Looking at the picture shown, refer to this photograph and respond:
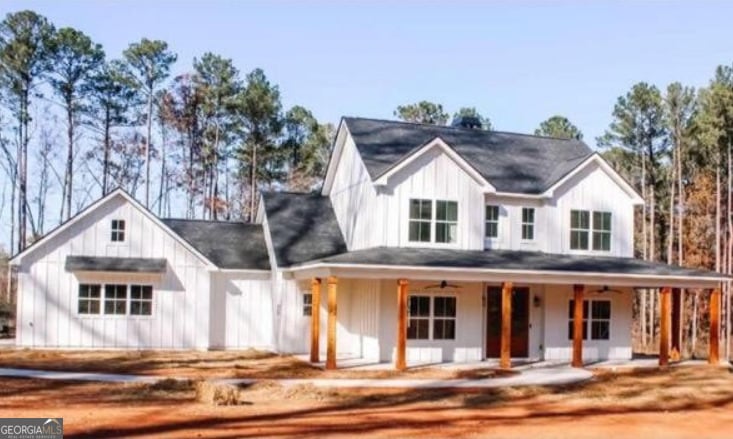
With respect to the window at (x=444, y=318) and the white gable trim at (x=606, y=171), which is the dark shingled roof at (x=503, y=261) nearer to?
the window at (x=444, y=318)

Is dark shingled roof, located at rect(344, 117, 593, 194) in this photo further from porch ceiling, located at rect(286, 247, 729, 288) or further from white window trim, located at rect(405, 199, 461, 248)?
porch ceiling, located at rect(286, 247, 729, 288)

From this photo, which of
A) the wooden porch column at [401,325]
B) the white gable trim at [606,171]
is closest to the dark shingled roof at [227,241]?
the wooden porch column at [401,325]

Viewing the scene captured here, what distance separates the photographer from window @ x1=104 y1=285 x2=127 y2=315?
25.7 m

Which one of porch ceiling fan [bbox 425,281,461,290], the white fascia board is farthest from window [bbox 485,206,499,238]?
the white fascia board

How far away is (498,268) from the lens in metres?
22.0

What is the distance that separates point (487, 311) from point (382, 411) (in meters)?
9.86

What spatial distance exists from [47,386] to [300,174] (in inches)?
1331

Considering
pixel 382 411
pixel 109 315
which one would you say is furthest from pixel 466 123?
pixel 382 411

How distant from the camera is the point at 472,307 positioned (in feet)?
79.6

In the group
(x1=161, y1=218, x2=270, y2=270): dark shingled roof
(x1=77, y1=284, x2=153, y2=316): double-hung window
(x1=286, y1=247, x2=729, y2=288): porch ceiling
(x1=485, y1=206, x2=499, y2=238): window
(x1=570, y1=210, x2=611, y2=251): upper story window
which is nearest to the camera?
(x1=286, y1=247, x2=729, y2=288): porch ceiling

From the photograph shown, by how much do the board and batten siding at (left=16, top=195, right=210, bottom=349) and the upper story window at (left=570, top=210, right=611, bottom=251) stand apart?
1150 centimetres

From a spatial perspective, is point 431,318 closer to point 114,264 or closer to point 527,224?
point 527,224

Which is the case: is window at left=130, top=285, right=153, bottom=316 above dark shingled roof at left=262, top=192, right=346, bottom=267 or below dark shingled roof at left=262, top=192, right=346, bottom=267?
below

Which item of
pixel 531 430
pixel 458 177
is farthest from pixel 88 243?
pixel 531 430
